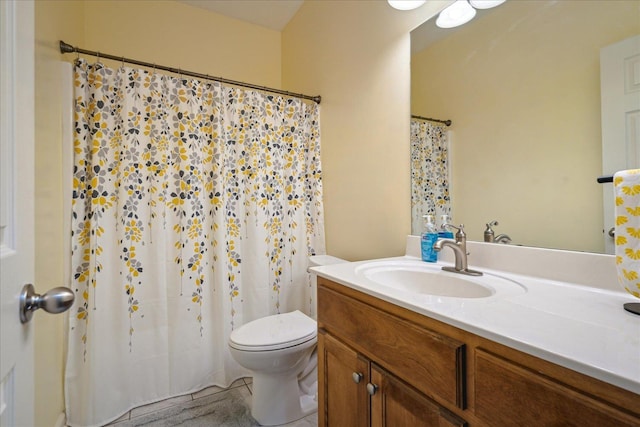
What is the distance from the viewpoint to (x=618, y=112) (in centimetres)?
84

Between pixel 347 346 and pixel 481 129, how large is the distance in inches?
39.2

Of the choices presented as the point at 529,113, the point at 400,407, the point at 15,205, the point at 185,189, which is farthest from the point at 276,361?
the point at 529,113

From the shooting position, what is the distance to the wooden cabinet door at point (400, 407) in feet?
2.25

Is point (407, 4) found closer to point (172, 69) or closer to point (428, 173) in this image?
point (428, 173)

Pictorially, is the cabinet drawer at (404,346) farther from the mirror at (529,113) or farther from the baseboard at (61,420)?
the baseboard at (61,420)

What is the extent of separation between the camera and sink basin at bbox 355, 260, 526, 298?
94cm

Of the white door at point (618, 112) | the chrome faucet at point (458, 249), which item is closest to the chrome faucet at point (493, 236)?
the chrome faucet at point (458, 249)

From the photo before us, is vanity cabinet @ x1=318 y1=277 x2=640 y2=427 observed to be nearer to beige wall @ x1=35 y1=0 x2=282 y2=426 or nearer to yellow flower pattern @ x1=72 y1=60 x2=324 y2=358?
yellow flower pattern @ x1=72 y1=60 x2=324 y2=358

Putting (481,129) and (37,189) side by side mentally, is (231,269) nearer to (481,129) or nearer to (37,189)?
(37,189)

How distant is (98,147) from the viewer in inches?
61.3

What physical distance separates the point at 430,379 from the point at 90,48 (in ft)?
9.17

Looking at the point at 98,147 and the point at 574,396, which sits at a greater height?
the point at 98,147

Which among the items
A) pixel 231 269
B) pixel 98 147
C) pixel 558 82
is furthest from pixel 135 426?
pixel 558 82

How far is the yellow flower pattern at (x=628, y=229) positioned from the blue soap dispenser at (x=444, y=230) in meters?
0.62
